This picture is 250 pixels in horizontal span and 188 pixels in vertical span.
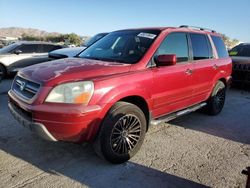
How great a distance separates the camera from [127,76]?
352 centimetres

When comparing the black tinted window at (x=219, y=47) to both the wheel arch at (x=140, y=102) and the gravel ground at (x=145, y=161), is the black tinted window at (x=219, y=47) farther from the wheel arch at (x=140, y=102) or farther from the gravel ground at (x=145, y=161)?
the wheel arch at (x=140, y=102)

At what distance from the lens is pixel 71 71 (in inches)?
132

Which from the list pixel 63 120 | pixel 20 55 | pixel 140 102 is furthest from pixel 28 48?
pixel 63 120

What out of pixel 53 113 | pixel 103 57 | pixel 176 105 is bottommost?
pixel 176 105

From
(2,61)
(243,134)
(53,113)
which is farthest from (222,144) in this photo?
(2,61)

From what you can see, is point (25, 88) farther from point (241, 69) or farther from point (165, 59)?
point (241, 69)

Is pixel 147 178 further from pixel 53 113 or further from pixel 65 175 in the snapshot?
pixel 53 113

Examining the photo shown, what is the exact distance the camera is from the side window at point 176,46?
420 cm

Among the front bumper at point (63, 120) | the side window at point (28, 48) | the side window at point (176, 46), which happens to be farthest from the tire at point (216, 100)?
the side window at point (28, 48)

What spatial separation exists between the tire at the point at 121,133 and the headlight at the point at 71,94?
395 mm

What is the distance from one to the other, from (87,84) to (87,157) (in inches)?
46.2

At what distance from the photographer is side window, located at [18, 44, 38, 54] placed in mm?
10852

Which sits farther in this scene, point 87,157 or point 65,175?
point 87,157

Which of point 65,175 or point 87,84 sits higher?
point 87,84
